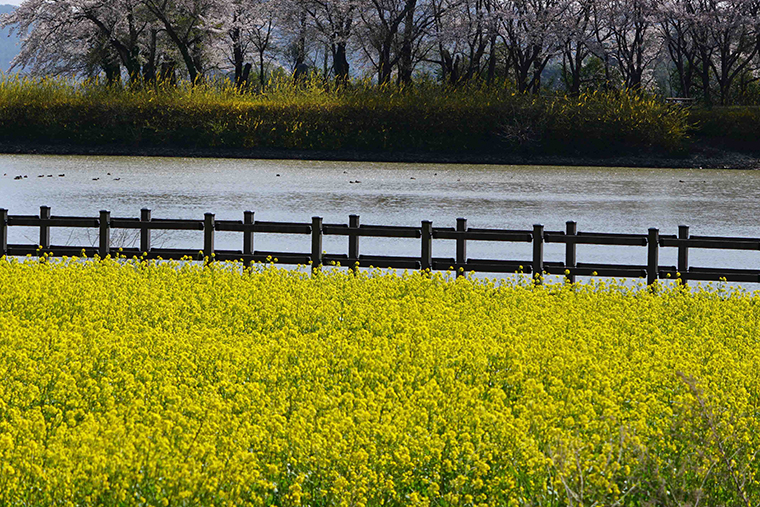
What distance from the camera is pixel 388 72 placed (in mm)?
55281

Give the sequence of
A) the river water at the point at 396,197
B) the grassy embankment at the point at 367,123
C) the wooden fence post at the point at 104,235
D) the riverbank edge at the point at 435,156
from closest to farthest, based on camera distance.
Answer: the wooden fence post at the point at 104,235
the river water at the point at 396,197
the riverbank edge at the point at 435,156
the grassy embankment at the point at 367,123

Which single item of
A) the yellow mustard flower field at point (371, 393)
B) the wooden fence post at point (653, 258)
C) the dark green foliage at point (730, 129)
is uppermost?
the dark green foliage at point (730, 129)

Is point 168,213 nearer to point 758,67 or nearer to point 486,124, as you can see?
point 486,124

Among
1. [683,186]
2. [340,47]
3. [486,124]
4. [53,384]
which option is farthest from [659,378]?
[340,47]

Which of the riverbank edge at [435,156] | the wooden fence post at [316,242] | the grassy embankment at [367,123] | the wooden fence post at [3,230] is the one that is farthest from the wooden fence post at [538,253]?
the grassy embankment at [367,123]

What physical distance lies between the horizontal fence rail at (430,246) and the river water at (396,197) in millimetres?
1980

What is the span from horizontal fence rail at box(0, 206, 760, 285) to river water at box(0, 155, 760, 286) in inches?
78.0

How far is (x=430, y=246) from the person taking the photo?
1389 cm

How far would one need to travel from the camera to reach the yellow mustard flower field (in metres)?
5.72

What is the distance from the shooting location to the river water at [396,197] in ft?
67.1

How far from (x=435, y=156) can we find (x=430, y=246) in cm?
3125

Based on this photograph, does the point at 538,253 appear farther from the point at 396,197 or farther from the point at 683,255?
the point at 396,197

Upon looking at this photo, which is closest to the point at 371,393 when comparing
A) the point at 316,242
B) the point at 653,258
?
the point at 316,242

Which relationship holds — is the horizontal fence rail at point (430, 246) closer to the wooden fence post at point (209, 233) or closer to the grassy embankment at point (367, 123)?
the wooden fence post at point (209, 233)
